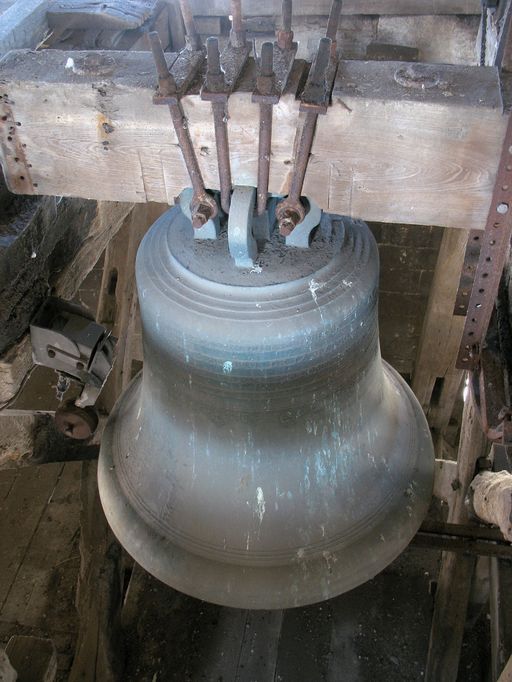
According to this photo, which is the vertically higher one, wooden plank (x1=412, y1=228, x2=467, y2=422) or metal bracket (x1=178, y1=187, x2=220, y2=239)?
metal bracket (x1=178, y1=187, x2=220, y2=239)

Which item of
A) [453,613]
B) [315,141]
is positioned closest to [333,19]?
[315,141]

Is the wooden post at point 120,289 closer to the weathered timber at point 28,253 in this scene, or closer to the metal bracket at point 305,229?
the weathered timber at point 28,253

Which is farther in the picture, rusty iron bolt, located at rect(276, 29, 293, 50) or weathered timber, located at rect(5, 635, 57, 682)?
weathered timber, located at rect(5, 635, 57, 682)

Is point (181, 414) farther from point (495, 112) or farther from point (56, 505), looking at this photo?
point (56, 505)

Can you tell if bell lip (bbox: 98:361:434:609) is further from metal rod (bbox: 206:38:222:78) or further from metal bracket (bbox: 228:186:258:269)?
metal rod (bbox: 206:38:222:78)

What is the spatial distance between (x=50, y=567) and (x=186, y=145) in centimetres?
328

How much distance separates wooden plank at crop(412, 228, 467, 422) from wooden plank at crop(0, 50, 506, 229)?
184 cm

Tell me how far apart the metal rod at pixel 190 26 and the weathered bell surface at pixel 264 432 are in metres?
0.35

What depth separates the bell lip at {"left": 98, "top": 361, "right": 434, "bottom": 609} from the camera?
1432 mm

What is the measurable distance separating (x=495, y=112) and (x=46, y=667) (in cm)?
197

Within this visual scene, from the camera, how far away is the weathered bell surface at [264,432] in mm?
1305

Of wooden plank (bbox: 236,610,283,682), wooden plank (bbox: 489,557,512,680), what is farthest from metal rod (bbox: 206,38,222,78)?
wooden plank (bbox: 236,610,283,682)

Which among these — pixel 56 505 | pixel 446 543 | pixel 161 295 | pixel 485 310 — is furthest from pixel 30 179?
pixel 56 505

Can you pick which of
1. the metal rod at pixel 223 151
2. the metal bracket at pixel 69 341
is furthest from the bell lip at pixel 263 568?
the metal rod at pixel 223 151
